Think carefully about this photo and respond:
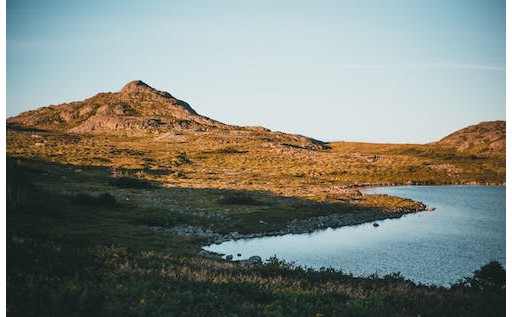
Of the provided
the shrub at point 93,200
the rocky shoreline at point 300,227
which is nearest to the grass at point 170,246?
the shrub at point 93,200

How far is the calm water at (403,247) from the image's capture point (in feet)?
102

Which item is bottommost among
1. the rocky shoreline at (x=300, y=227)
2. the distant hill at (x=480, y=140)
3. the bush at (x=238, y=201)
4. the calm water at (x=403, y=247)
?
the calm water at (x=403, y=247)

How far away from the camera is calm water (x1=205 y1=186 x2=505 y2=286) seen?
31.1 m

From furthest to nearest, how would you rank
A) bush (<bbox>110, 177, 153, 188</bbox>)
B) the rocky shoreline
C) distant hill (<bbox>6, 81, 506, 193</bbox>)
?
distant hill (<bbox>6, 81, 506, 193</bbox>)
bush (<bbox>110, 177, 153, 188</bbox>)
the rocky shoreline

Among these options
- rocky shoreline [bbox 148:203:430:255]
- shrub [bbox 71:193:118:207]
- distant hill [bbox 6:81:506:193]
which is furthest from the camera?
distant hill [bbox 6:81:506:193]

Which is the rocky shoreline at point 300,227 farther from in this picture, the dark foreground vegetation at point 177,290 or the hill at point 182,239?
the dark foreground vegetation at point 177,290

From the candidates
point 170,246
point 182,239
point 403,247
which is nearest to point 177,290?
point 170,246

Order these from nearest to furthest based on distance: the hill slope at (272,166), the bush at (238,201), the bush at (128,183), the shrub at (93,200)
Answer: the shrub at (93,200) → the bush at (238,201) → the bush at (128,183) → the hill slope at (272,166)

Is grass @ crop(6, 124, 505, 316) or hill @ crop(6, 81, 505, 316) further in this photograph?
hill @ crop(6, 81, 505, 316)

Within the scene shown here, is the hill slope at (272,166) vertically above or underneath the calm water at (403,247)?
above

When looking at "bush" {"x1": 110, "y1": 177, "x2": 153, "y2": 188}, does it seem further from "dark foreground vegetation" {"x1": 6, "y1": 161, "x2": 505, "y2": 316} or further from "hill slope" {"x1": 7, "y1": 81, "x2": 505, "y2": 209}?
"dark foreground vegetation" {"x1": 6, "y1": 161, "x2": 505, "y2": 316}

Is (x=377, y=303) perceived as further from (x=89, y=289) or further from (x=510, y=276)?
(x=89, y=289)

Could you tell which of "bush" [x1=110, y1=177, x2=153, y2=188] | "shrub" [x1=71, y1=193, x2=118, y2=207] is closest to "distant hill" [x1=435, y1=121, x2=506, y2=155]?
"bush" [x1=110, y1=177, x2=153, y2=188]

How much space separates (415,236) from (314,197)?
2322cm
